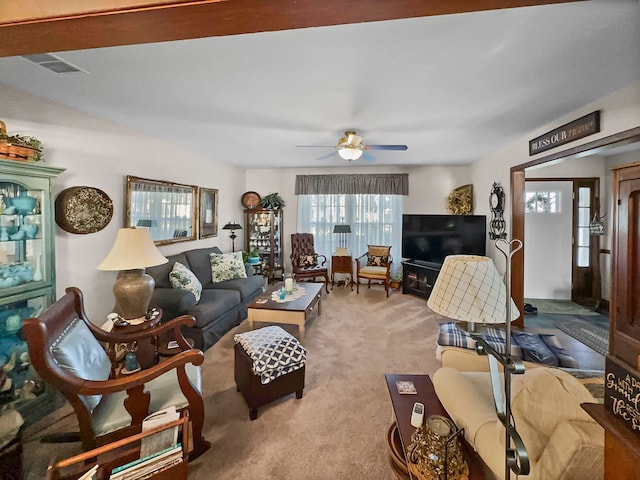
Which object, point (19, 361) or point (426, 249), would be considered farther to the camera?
point (426, 249)

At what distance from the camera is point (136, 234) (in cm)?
228

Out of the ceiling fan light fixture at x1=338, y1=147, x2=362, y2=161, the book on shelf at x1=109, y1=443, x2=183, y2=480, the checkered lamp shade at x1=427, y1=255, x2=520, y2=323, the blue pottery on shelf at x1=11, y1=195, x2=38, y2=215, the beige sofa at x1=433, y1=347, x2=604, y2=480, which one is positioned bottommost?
the book on shelf at x1=109, y1=443, x2=183, y2=480

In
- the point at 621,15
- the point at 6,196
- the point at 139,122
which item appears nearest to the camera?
the point at 621,15

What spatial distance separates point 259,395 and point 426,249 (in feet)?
12.7

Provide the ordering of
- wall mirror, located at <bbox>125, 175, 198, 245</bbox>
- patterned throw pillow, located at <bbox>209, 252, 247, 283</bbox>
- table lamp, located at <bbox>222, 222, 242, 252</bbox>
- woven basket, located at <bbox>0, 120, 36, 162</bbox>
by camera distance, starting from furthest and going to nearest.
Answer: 1. table lamp, located at <bbox>222, 222, 242, 252</bbox>
2. patterned throw pillow, located at <bbox>209, 252, 247, 283</bbox>
3. wall mirror, located at <bbox>125, 175, 198, 245</bbox>
4. woven basket, located at <bbox>0, 120, 36, 162</bbox>

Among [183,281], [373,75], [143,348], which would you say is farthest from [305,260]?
[373,75]

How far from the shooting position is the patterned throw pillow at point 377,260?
5.31 m

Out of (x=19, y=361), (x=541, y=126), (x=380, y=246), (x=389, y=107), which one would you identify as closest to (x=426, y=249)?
(x=380, y=246)

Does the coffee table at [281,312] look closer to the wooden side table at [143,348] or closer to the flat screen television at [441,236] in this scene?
the wooden side table at [143,348]

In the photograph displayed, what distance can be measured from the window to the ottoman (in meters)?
4.62

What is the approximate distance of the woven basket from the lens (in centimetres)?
181

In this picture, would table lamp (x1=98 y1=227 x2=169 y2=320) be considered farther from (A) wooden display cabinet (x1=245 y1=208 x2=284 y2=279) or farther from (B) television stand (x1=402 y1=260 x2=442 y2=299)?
(B) television stand (x1=402 y1=260 x2=442 y2=299)

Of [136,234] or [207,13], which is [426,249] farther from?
[207,13]

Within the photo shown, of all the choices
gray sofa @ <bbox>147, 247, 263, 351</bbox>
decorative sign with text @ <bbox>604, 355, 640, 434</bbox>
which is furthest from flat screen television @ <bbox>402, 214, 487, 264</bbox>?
decorative sign with text @ <bbox>604, 355, 640, 434</bbox>
